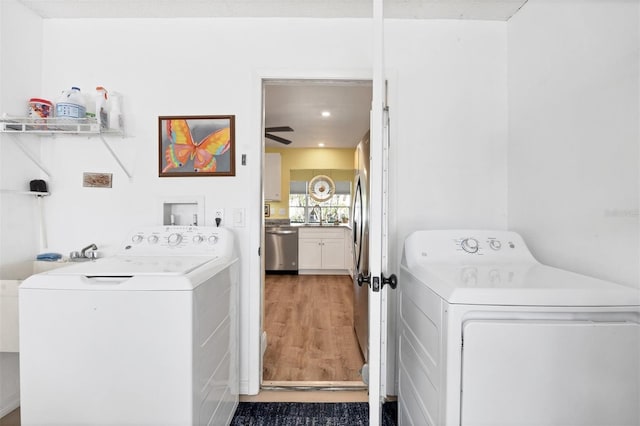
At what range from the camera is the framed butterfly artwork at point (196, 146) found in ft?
6.54

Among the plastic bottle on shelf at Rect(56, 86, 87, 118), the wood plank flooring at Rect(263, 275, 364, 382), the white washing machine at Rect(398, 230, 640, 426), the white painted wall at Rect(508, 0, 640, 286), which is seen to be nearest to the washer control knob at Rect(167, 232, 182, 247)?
the plastic bottle on shelf at Rect(56, 86, 87, 118)

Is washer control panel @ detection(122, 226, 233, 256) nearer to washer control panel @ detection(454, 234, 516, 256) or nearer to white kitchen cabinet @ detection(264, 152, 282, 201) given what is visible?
washer control panel @ detection(454, 234, 516, 256)

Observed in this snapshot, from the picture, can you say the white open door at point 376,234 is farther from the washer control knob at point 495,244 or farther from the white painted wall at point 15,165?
the white painted wall at point 15,165

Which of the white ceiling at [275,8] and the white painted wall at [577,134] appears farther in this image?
the white ceiling at [275,8]

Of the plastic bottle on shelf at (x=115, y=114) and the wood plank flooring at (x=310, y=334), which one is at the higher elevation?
the plastic bottle on shelf at (x=115, y=114)

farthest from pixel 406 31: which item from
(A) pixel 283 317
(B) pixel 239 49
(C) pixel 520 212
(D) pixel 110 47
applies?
(A) pixel 283 317

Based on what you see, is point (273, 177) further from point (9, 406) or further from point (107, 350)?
point (107, 350)

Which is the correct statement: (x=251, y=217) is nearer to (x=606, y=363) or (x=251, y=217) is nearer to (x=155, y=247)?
(x=155, y=247)

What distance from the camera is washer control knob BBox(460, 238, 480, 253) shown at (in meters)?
1.62

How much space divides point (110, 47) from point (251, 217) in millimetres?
1394

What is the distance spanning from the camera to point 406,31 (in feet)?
6.57

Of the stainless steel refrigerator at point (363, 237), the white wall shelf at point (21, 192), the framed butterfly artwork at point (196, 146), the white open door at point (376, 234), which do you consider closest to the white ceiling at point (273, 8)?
the framed butterfly artwork at point (196, 146)

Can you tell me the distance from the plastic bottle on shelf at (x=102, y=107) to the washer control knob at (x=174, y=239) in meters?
0.74

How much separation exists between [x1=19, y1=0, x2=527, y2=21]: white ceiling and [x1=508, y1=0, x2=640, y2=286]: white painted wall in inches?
9.9
